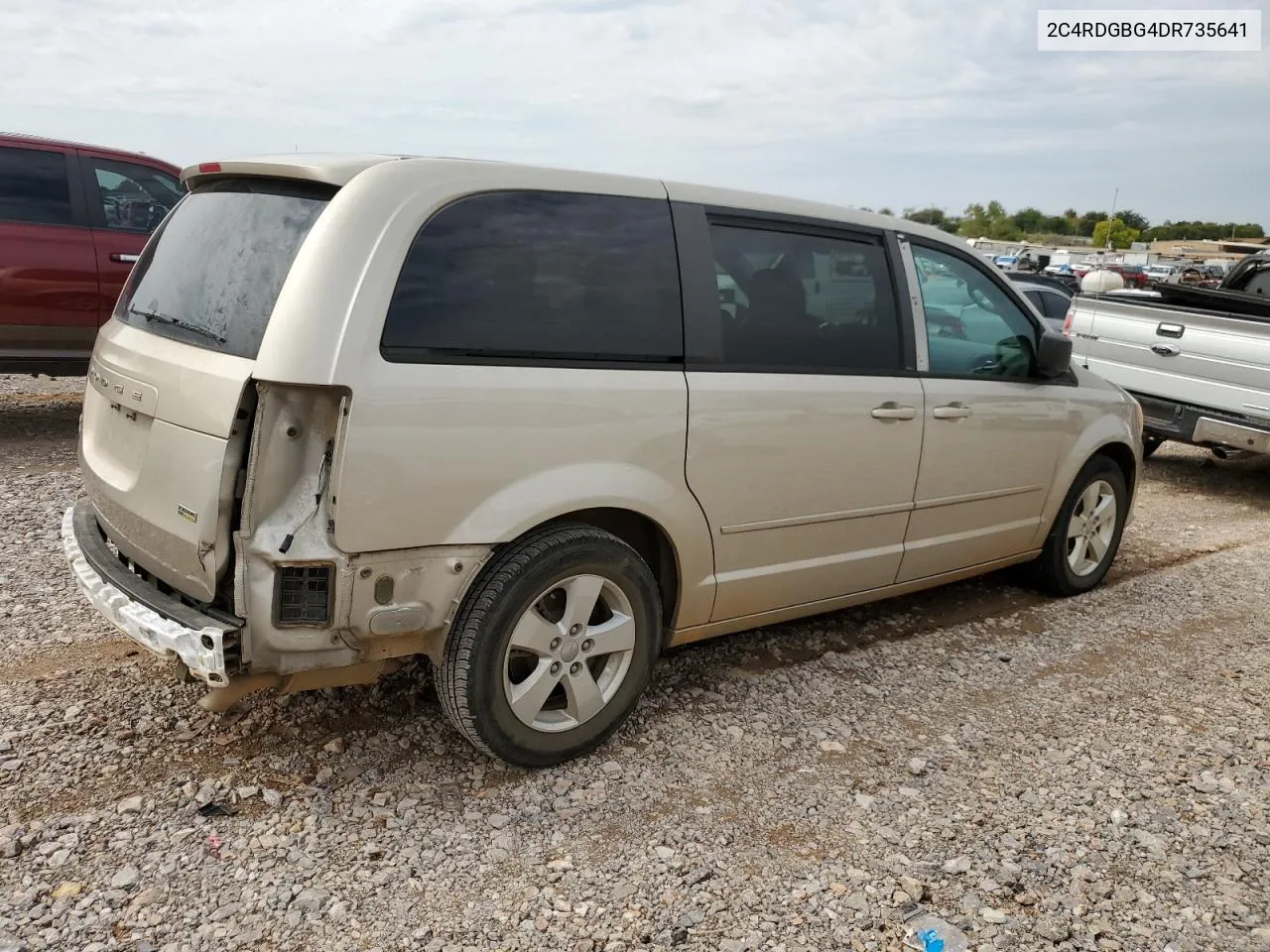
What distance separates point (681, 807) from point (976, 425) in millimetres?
2177

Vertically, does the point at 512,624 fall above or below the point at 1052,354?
below

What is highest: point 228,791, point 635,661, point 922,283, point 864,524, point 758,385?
point 922,283

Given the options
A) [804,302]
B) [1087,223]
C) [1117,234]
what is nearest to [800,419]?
[804,302]

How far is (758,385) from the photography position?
3.51 metres

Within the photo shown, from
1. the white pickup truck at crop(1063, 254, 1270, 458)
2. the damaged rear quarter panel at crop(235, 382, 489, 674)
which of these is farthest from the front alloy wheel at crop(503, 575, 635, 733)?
the white pickup truck at crop(1063, 254, 1270, 458)

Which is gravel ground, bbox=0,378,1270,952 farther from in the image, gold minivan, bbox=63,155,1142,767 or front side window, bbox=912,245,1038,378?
front side window, bbox=912,245,1038,378

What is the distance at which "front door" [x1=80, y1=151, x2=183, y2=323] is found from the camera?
7.17 metres

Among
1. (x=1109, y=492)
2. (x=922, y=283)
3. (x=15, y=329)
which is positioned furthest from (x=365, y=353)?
(x=15, y=329)

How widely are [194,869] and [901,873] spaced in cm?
192

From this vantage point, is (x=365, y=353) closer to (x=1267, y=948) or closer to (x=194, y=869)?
(x=194, y=869)

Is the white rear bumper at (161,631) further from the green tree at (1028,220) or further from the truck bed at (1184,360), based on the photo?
the green tree at (1028,220)

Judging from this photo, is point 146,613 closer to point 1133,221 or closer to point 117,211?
point 117,211

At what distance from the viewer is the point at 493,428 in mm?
2879

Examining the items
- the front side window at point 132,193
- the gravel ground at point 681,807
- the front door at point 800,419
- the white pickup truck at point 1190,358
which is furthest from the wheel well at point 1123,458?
the front side window at point 132,193
